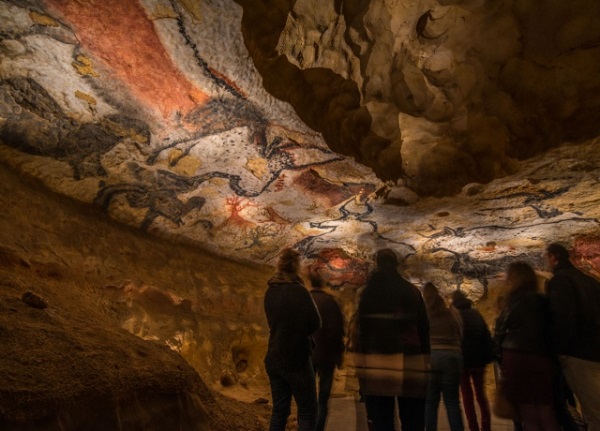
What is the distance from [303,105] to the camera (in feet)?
8.05

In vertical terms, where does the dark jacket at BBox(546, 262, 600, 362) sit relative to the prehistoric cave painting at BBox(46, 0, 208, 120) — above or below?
below

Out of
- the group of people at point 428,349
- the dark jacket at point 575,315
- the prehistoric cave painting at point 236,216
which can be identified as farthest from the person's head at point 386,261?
the prehistoric cave painting at point 236,216

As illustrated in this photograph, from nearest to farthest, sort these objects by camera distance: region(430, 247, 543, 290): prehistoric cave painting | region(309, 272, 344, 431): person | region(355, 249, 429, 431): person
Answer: region(355, 249, 429, 431): person → region(309, 272, 344, 431): person → region(430, 247, 543, 290): prehistoric cave painting

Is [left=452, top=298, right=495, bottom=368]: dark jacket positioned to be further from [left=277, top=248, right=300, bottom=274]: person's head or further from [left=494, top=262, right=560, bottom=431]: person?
[left=277, top=248, right=300, bottom=274]: person's head

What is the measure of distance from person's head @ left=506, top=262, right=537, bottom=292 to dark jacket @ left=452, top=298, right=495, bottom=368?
2.08 feet

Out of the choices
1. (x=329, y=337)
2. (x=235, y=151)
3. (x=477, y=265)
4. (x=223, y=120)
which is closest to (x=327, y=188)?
(x=235, y=151)

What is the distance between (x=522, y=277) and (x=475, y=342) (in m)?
0.81

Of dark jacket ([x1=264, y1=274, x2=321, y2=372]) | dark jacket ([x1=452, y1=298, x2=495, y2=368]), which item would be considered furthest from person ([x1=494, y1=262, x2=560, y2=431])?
dark jacket ([x1=264, y1=274, x2=321, y2=372])

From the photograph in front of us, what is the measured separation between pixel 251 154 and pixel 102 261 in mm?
2282

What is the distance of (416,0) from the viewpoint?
184cm

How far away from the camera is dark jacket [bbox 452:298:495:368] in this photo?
267 centimetres

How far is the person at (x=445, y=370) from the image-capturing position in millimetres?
2455

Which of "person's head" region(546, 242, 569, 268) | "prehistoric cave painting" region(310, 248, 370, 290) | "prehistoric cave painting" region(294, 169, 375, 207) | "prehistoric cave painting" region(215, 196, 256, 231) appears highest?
"prehistoric cave painting" region(310, 248, 370, 290)

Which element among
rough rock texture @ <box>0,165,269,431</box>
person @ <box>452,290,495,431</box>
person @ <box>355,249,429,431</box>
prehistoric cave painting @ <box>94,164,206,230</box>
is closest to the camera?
rough rock texture @ <box>0,165,269,431</box>
